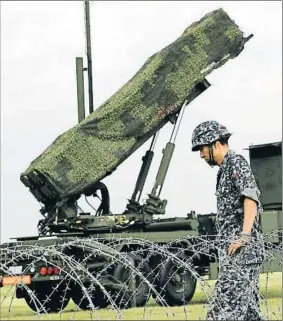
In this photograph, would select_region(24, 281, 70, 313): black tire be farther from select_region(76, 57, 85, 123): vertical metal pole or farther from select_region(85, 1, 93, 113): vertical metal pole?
select_region(85, 1, 93, 113): vertical metal pole

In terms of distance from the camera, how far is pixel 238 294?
6.72 m

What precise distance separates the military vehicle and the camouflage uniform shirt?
782 centimetres

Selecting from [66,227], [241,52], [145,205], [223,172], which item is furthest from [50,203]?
[223,172]

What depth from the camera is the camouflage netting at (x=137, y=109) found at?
Result: 15164 millimetres

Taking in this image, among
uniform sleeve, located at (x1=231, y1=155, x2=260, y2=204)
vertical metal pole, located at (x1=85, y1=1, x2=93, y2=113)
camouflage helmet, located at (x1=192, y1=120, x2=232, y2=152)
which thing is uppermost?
vertical metal pole, located at (x1=85, y1=1, x2=93, y2=113)

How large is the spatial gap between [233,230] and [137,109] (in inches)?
341

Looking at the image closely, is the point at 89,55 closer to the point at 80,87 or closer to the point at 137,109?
the point at 80,87

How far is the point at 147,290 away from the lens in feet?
48.2

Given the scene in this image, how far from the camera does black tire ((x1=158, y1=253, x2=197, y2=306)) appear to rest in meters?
15.2

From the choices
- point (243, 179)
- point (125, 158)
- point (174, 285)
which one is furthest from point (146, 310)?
point (243, 179)

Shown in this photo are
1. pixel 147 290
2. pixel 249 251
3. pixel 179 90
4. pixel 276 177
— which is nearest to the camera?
pixel 249 251

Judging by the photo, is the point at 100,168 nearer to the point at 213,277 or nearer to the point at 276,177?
the point at 213,277

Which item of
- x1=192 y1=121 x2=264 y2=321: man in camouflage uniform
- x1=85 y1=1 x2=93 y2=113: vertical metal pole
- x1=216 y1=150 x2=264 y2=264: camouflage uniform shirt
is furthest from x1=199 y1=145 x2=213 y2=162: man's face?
x1=85 y1=1 x2=93 y2=113: vertical metal pole

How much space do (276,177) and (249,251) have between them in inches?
425
